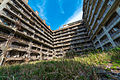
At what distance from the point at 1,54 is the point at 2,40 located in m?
2.40

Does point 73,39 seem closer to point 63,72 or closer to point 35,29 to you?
point 35,29

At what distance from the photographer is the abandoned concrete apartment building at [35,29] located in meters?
6.29

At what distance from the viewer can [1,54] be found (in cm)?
679

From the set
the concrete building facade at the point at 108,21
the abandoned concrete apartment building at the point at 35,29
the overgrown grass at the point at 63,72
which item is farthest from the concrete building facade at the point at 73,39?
the overgrown grass at the point at 63,72

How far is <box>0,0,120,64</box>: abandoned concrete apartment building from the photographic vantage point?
6.29 m

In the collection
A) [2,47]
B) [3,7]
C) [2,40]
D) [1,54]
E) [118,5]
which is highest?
[3,7]

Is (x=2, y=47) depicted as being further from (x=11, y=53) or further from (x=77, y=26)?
(x=77, y=26)

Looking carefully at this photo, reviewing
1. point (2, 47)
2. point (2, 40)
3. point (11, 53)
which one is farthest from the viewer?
point (11, 53)

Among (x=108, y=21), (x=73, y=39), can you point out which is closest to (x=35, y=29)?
(x=73, y=39)

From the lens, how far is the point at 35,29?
48.2 ft

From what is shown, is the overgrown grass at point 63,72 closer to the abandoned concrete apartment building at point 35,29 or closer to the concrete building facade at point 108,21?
the abandoned concrete apartment building at point 35,29

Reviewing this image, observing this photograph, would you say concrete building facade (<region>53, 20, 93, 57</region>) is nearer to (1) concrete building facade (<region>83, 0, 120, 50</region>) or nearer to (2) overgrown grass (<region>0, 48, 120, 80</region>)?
(1) concrete building facade (<region>83, 0, 120, 50</region>)

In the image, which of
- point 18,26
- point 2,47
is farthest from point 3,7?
point 2,47

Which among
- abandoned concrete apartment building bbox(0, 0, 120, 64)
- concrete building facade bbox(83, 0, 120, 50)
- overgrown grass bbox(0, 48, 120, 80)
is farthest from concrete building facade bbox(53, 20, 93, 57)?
overgrown grass bbox(0, 48, 120, 80)
